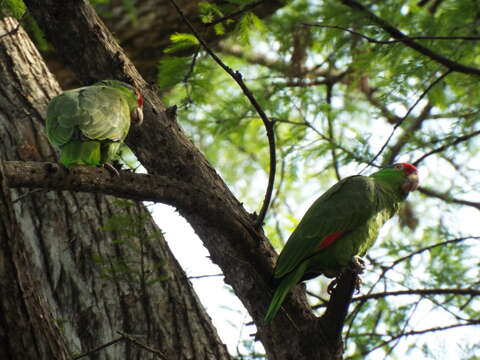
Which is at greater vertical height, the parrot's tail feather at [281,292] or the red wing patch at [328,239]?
the red wing patch at [328,239]

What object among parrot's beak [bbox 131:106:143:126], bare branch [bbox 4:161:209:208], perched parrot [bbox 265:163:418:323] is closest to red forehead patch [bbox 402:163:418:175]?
perched parrot [bbox 265:163:418:323]

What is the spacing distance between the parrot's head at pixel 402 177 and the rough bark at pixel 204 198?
1.53m

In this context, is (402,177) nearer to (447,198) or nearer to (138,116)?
(447,198)

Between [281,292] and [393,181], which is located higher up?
[393,181]

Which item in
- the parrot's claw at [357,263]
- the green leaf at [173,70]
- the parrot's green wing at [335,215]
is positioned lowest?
the parrot's claw at [357,263]

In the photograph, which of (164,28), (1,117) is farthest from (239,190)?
(1,117)

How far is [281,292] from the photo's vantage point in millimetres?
3037

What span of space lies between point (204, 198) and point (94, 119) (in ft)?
2.93

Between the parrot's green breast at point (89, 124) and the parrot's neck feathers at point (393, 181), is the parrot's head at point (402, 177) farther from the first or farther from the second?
the parrot's green breast at point (89, 124)

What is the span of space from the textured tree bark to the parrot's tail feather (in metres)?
0.56

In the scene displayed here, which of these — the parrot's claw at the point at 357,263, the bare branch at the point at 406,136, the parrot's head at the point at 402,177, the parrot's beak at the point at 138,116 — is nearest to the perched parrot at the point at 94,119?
the parrot's beak at the point at 138,116

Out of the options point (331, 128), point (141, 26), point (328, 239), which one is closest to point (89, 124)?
point (328, 239)

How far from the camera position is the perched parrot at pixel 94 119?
10.6 ft

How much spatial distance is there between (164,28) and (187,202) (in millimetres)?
3269
